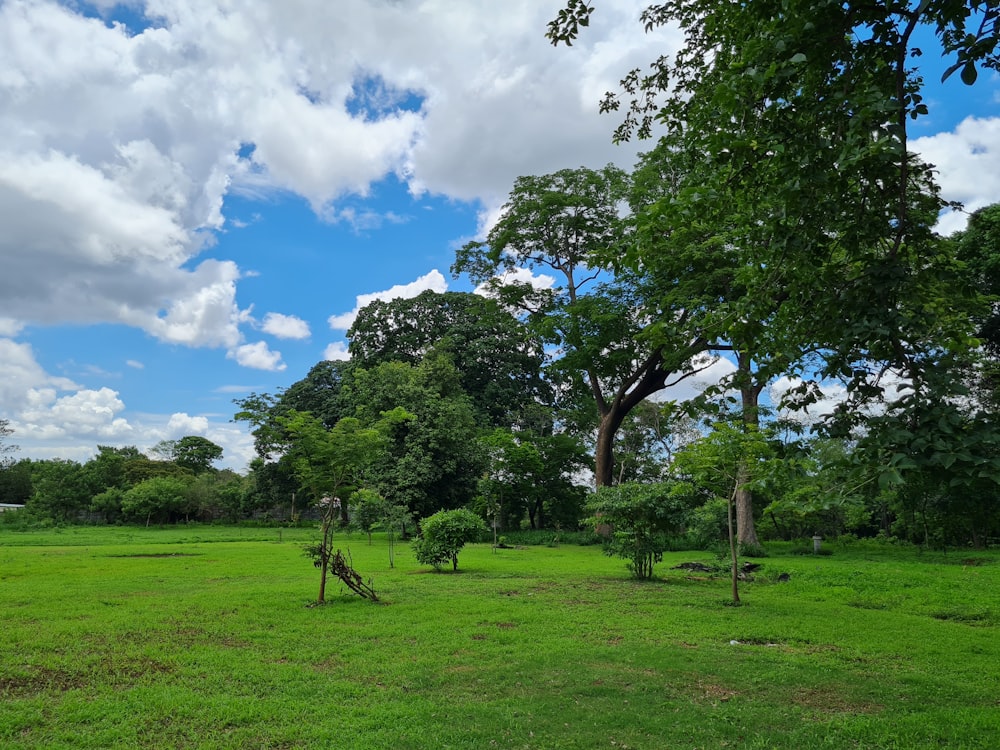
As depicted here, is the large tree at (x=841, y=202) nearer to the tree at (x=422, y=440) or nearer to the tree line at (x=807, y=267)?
the tree line at (x=807, y=267)

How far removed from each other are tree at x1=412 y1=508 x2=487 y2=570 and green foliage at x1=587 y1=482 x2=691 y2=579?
122 inches

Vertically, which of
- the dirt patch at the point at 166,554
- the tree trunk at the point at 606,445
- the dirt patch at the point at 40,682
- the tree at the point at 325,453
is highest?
the tree trunk at the point at 606,445

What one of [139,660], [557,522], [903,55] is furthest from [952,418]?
[557,522]

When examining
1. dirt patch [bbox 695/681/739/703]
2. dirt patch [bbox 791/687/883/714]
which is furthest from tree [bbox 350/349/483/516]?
dirt patch [bbox 791/687/883/714]

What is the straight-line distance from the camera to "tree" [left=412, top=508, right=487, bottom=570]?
14.8m

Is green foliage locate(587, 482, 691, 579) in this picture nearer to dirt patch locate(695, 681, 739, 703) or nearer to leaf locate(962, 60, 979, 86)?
dirt patch locate(695, 681, 739, 703)

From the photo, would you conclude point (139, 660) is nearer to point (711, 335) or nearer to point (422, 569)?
point (711, 335)

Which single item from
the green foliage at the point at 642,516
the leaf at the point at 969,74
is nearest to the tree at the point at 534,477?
the green foliage at the point at 642,516

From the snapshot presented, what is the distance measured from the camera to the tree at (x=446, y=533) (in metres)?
14.8

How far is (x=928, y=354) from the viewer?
3574 millimetres

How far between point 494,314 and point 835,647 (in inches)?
857

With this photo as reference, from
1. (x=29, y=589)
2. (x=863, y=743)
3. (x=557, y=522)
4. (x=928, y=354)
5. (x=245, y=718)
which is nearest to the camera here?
(x=928, y=354)

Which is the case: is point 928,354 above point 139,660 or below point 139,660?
above

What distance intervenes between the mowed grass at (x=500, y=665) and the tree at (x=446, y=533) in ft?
7.02
